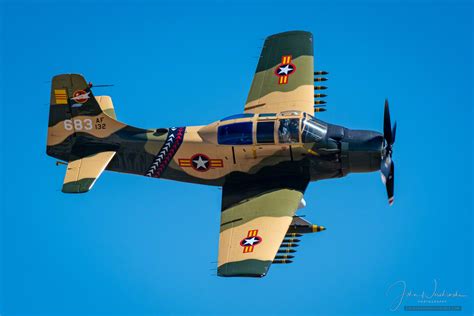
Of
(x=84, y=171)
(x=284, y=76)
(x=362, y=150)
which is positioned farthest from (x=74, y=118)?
(x=362, y=150)

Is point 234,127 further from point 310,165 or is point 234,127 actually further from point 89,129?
point 89,129

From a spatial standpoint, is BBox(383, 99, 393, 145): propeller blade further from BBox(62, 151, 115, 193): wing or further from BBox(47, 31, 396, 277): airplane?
BBox(62, 151, 115, 193): wing

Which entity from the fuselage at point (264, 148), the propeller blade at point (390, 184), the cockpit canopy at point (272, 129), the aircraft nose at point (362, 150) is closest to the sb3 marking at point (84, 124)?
the fuselage at point (264, 148)

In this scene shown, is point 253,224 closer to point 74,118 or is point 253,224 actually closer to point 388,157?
point 388,157

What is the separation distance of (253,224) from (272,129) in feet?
7.88

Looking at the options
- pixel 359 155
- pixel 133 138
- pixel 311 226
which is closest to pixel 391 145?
pixel 359 155

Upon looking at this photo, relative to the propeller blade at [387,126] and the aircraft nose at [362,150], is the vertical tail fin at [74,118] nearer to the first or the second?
the aircraft nose at [362,150]

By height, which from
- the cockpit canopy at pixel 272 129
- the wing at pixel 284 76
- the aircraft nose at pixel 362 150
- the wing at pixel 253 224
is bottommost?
the wing at pixel 253 224

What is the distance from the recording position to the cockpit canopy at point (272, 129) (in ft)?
83.0

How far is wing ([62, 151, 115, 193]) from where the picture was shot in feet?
84.3

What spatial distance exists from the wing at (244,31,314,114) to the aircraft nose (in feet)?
7.49

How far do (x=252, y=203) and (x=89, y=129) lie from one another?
4.91m

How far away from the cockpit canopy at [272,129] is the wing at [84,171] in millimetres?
3067

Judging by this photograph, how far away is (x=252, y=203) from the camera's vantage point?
82.8 ft
